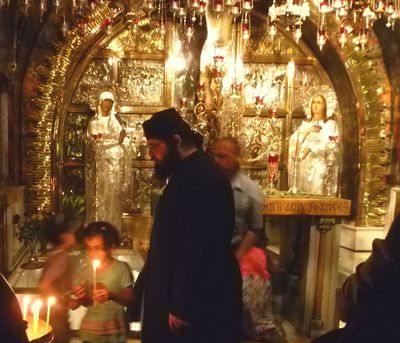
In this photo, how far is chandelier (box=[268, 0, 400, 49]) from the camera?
605cm

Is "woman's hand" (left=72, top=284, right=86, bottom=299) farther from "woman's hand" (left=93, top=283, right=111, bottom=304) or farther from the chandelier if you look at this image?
the chandelier

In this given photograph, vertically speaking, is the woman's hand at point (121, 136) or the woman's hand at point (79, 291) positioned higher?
the woman's hand at point (121, 136)

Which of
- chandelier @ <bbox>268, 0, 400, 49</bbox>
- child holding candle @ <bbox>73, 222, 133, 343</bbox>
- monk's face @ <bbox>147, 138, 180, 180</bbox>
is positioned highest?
chandelier @ <bbox>268, 0, 400, 49</bbox>

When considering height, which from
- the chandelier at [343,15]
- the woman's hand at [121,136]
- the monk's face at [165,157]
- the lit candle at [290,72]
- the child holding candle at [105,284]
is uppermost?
the chandelier at [343,15]

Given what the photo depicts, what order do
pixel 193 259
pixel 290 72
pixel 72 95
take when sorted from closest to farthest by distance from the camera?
pixel 193 259 < pixel 72 95 < pixel 290 72

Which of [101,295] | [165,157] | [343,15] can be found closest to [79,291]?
[101,295]

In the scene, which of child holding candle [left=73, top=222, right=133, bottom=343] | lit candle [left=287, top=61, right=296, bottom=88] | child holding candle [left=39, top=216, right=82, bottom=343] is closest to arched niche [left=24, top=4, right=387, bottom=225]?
lit candle [left=287, top=61, right=296, bottom=88]

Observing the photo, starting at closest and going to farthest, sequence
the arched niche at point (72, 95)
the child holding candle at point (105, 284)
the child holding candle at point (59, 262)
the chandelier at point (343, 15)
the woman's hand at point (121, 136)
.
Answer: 1. the child holding candle at point (105, 284)
2. the child holding candle at point (59, 262)
3. the chandelier at point (343, 15)
4. the arched niche at point (72, 95)
5. the woman's hand at point (121, 136)

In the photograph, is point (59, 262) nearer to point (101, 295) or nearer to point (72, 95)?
point (101, 295)

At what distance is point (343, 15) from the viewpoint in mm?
6688

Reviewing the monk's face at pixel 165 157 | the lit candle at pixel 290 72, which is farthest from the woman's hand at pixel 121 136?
the monk's face at pixel 165 157

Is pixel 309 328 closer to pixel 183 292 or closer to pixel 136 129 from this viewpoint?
pixel 183 292

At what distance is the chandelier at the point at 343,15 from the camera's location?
6047mm

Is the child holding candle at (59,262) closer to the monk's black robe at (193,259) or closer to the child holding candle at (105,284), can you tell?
the child holding candle at (105,284)
